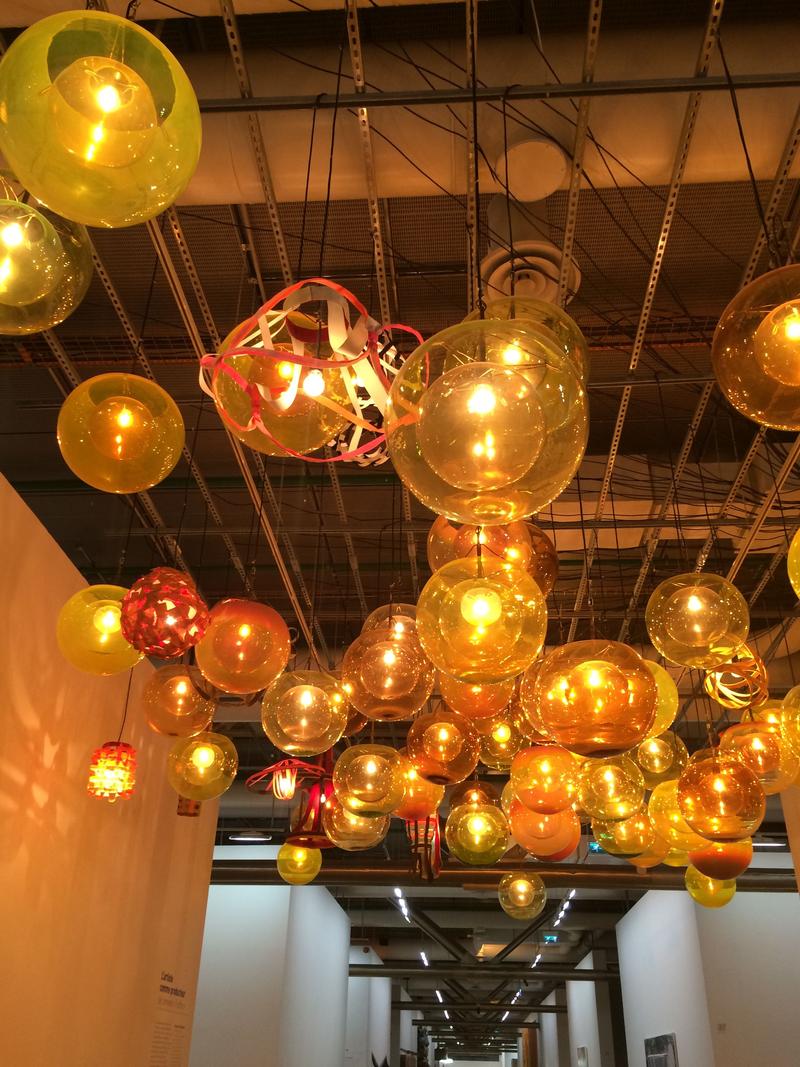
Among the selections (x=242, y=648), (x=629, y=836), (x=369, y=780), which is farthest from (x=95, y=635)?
(x=629, y=836)

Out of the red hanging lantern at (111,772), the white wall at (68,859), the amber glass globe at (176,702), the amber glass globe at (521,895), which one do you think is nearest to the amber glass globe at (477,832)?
the amber glass globe at (176,702)

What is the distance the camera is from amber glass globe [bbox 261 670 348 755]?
3568mm

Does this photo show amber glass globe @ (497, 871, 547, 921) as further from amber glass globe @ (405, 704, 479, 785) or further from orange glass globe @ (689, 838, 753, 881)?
amber glass globe @ (405, 704, 479, 785)

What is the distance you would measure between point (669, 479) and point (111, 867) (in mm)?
4400

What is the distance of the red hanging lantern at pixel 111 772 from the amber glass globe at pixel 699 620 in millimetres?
2680

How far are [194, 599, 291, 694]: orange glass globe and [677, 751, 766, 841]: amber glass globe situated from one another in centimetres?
184

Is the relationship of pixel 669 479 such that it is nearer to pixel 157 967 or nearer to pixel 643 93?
pixel 643 93

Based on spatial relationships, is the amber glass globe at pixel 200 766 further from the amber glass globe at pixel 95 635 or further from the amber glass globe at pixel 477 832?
the amber glass globe at pixel 477 832

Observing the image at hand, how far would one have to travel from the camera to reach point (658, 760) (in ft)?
15.2

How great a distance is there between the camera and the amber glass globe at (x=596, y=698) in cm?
278

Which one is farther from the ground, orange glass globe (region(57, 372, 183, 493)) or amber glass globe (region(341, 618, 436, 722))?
orange glass globe (region(57, 372, 183, 493))

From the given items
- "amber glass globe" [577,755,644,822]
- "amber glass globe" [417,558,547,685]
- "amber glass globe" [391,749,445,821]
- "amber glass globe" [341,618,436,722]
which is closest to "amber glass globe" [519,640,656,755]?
"amber glass globe" [417,558,547,685]

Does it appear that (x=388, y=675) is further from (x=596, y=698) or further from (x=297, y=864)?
(x=297, y=864)

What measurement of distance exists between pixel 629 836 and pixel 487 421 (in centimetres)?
396
